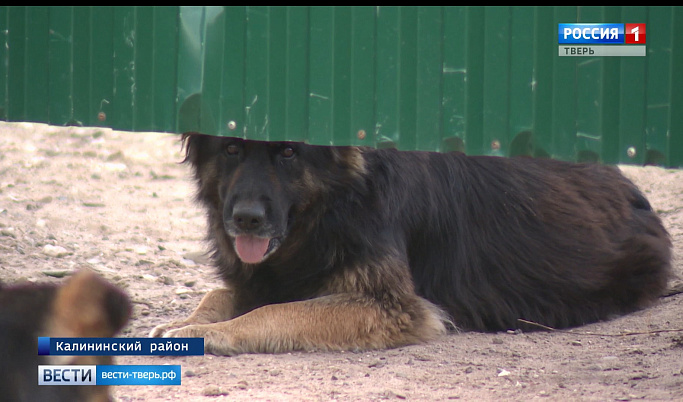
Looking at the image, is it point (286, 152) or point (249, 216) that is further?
point (286, 152)

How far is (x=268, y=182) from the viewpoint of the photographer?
5066mm

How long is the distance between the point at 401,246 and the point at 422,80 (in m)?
1.19

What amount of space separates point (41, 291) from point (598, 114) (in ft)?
10.6

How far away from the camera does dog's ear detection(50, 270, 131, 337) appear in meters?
2.94

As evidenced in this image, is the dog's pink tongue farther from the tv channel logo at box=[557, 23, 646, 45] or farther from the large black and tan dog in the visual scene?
the tv channel logo at box=[557, 23, 646, 45]

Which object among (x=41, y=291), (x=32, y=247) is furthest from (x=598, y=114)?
(x=32, y=247)

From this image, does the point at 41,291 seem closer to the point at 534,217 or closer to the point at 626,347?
the point at 626,347

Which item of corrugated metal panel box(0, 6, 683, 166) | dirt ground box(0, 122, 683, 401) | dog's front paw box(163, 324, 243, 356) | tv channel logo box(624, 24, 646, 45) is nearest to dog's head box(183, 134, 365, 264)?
corrugated metal panel box(0, 6, 683, 166)

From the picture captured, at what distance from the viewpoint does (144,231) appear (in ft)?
26.5

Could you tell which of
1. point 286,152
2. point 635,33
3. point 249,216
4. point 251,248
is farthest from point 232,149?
point 635,33

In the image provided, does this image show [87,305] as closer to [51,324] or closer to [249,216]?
[51,324]

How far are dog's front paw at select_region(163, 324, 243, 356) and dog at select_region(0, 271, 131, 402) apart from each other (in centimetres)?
171

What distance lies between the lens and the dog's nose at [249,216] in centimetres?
498

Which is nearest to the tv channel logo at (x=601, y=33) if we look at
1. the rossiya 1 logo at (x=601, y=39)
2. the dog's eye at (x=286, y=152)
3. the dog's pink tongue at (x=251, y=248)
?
the rossiya 1 logo at (x=601, y=39)
